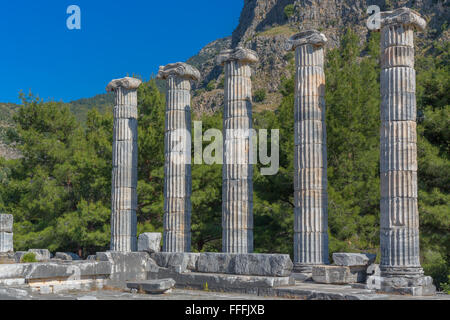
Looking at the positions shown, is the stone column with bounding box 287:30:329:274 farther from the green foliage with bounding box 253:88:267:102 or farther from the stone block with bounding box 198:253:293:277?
the green foliage with bounding box 253:88:267:102

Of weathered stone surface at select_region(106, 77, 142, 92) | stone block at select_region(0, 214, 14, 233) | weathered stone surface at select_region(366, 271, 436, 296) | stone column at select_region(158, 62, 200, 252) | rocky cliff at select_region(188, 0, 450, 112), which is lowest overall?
weathered stone surface at select_region(366, 271, 436, 296)

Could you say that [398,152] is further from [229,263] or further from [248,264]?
[229,263]

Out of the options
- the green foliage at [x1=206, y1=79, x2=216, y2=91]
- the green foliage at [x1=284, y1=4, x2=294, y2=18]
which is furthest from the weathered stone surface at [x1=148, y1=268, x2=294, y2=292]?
the green foliage at [x1=284, y1=4, x2=294, y2=18]

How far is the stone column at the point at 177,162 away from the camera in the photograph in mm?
22016

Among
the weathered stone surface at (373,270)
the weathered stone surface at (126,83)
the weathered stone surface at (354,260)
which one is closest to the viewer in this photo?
the weathered stone surface at (373,270)

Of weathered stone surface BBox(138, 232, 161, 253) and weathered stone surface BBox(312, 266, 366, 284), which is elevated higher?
weathered stone surface BBox(138, 232, 161, 253)

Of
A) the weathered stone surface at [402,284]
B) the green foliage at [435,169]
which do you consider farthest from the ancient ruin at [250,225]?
the green foliage at [435,169]

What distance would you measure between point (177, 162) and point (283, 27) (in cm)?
9674

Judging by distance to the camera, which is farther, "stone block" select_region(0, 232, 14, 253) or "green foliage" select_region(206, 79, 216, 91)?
"green foliage" select_region(206, 79, 216, 91)

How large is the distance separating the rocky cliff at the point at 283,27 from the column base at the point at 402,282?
231 feet

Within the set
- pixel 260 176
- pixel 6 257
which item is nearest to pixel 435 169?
pixel 260 176

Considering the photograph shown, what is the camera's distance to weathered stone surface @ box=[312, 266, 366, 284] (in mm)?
16328

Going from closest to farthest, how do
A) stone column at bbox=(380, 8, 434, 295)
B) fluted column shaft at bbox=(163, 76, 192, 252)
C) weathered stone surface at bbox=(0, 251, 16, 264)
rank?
stone column at bbox=(380, 8, 434, 295), weathered stone surface at bbox=(0, 251, 16, 264), fluted column shaft at bbox=(163, 76, 192, 252)

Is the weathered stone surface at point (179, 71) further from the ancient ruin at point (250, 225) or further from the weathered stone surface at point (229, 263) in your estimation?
the weathered stone surface at point (229, 263)
